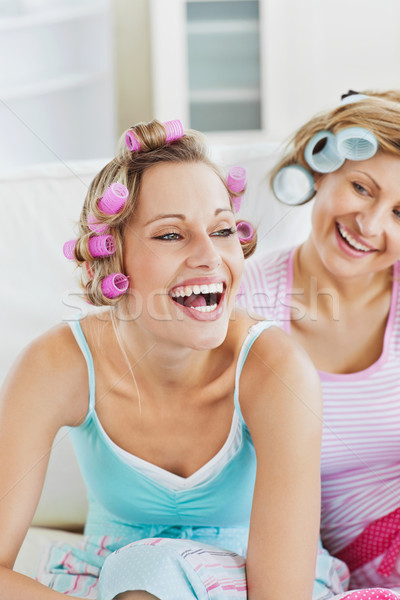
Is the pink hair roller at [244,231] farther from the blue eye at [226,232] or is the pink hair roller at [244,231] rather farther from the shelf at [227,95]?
the shelf at [227,95]

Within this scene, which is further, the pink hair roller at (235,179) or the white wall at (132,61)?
the white wall at (132,61)

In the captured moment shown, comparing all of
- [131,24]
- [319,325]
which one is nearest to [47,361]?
[319,325]

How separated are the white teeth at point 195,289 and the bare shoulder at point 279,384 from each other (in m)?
0.14

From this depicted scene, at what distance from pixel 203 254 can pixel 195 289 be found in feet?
0.17

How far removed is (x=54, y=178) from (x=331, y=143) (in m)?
0.59

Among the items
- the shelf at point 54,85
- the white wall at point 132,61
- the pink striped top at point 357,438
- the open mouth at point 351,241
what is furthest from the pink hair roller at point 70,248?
the white wall at point 132,61

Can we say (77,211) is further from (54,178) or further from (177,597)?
(177,597)

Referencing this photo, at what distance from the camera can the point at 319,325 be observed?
140 centimetres

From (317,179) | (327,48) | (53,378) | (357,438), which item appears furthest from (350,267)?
(327,48)

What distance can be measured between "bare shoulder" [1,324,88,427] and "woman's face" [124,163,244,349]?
16 centimetres

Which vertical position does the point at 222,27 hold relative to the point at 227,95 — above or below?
above

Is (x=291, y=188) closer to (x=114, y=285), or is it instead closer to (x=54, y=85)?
(x=114, y=285)

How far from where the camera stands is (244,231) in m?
1.23

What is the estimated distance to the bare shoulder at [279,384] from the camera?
1076 millimetres
